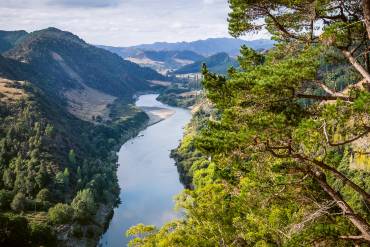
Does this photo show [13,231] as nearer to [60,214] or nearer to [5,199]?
[60,214]

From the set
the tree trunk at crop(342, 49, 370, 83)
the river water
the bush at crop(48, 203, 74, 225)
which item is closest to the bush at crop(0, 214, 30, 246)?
the bush at crop(48, 203, 74, 225)

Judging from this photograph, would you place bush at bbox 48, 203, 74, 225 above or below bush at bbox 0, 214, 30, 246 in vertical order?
below

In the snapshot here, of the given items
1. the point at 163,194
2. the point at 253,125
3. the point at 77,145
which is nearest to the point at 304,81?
the point at 253,125

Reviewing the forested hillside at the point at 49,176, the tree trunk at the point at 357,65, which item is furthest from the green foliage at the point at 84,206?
the tree trunk at the point at 357,65

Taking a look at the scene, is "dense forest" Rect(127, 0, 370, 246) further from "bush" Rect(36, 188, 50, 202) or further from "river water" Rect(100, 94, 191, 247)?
"bush" Rect(36, 188, 50, 202)

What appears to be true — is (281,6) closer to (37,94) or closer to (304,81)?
(304,81)

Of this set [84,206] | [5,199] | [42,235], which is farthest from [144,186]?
[42,235]
